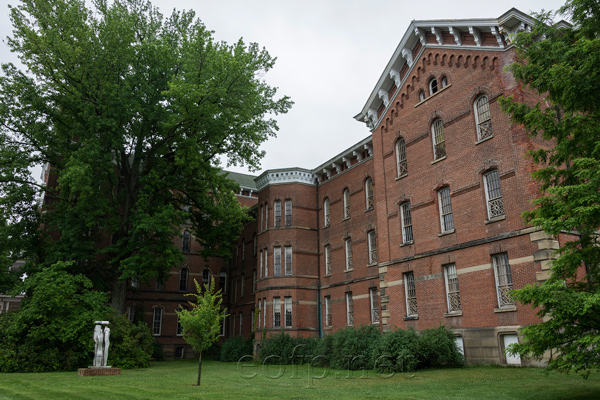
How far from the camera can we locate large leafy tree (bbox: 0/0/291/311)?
80.5 ft

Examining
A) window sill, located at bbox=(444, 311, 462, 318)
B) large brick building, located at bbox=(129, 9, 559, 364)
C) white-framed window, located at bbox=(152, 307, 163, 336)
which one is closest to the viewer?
large brick building, located at bbox=(129, 9, 559, 364)

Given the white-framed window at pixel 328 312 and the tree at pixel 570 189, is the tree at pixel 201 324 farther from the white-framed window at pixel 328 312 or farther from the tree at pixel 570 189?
the white-framed window at pixel 328 312

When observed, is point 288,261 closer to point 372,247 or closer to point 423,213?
point 372,247

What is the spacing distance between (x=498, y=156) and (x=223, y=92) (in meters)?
14.5

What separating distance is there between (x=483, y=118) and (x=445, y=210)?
4342 millimetres

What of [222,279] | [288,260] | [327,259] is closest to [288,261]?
[288,260]

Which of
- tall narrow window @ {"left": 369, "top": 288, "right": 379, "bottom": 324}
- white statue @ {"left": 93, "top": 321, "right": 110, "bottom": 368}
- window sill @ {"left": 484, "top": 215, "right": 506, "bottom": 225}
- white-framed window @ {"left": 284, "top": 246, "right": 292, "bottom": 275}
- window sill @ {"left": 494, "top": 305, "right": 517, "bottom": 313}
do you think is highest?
white-framed window @ {"left": 284, "top": 246, "right": 292, "bottom": 275}

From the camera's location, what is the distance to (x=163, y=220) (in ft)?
82.7

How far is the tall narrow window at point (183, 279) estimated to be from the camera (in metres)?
42.3

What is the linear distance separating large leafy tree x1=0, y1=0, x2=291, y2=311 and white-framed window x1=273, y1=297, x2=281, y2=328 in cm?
833

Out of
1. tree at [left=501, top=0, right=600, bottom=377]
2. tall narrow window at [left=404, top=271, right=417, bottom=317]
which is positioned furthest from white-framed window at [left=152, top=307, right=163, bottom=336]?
tree at [left=501, top=0, right=600, bottom=377]

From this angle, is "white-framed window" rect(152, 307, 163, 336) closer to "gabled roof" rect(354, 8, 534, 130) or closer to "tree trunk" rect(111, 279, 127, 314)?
"tree trunk" rect(111, 279, 127, 314)

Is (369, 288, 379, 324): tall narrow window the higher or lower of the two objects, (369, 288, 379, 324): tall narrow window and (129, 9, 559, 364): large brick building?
the lower

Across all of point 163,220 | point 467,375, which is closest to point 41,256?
point 163,220
